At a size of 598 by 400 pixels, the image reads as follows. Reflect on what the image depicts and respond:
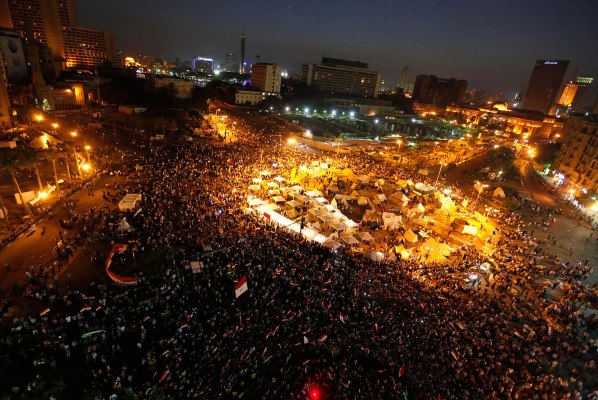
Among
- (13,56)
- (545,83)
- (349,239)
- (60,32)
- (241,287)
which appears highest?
(545,83)

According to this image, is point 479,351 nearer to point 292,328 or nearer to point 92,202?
point 292,328

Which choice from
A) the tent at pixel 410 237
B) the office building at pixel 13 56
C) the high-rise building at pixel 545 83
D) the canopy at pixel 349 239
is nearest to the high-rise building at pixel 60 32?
the office building at pixel 13 56

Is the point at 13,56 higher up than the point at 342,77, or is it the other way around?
the point at 342,77

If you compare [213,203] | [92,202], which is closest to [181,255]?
[213,203]

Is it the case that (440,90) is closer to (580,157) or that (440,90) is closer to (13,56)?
(580,157)

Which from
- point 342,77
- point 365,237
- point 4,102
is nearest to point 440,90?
point 342,77

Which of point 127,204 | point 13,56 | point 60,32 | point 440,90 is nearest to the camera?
point 127,204
